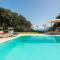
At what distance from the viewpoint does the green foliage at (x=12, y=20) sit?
2503cm

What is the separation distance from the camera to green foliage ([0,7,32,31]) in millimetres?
25031

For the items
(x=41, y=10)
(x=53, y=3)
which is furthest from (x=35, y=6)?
(x=53, y=3)

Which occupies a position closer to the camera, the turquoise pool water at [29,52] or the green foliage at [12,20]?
the turquoise pool water at [29,52]

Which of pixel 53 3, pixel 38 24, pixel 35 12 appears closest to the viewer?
pixel 53 3

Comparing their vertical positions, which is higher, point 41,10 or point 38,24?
point 41,10

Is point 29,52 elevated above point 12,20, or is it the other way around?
point 12,20

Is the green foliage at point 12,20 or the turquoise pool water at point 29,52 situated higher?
the green foliage at point 12,20

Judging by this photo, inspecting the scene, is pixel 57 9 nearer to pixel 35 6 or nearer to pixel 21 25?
pixel 35 6

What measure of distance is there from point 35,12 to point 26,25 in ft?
9.79

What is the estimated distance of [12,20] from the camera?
25656 mm

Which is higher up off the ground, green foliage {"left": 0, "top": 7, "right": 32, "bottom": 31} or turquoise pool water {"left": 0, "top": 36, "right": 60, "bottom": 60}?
green foliage {"left": 0, "top": 7, "right": 32, "bottom": 31}

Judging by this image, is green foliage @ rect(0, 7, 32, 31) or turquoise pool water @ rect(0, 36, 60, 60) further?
green foliage @ rect(0, 7, 32, 31)

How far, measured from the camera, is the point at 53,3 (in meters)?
24.3

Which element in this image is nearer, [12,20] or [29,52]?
[29,52]
